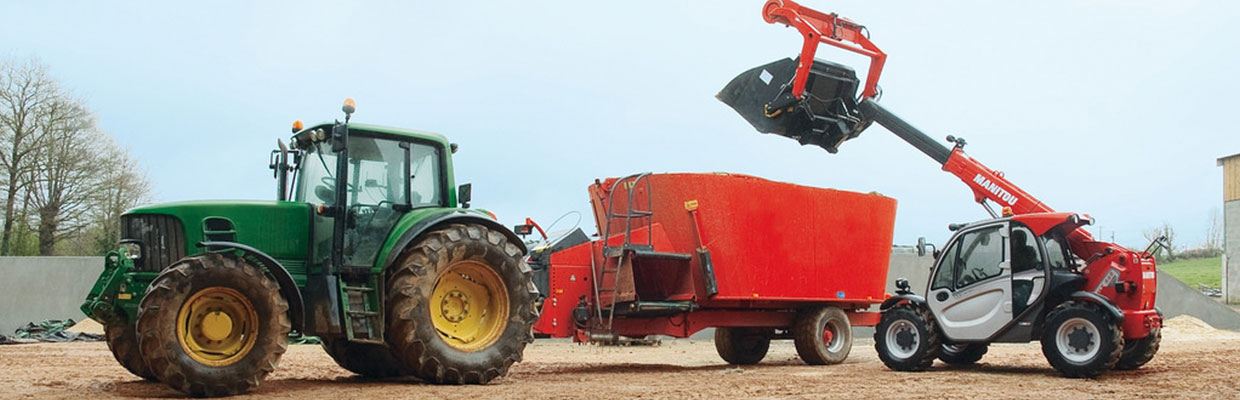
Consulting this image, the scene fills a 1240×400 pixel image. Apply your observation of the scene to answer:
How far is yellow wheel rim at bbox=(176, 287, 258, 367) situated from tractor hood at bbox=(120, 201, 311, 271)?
1.61 feet

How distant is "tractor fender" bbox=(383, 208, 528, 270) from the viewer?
855cm

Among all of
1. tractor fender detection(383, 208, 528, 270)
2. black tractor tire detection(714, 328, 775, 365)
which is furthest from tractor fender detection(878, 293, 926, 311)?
tractor fender detection(383, 208, 528, 270)

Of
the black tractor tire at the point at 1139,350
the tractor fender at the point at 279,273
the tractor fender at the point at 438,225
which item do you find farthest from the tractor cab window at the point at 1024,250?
the tractor fender at the point at 279,273

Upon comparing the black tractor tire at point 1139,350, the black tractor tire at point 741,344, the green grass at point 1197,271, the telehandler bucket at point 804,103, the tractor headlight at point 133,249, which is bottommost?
the green grass at point 1197,271

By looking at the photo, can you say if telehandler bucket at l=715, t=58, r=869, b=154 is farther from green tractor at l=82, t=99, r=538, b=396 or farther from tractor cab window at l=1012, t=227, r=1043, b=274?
green tractor at l=82, t=99, r=538, b=396

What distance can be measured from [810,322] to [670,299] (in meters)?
1.98

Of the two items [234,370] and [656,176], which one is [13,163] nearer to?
[656,176]

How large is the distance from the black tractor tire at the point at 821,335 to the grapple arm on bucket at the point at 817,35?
2.59m

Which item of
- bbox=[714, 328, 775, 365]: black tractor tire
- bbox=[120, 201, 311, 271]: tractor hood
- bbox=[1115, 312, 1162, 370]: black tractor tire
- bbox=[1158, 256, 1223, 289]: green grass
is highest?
bbox=[120, 201, 311, 271]: tractor hood

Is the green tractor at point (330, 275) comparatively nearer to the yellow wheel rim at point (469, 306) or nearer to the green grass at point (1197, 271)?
the yellow wheel rim at point (469, 306)

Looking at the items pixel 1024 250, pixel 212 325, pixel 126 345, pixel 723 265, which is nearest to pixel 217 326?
pixel 212 325

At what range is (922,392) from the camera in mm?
8805

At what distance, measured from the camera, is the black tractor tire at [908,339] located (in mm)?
11742

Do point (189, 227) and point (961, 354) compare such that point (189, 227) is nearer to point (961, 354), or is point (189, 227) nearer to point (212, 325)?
point (212, 325)
